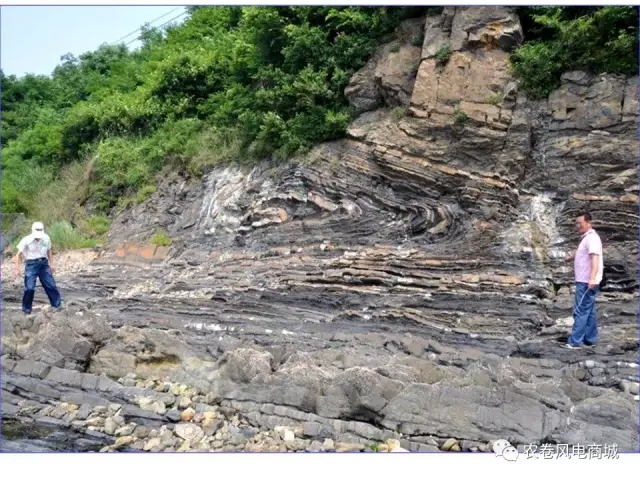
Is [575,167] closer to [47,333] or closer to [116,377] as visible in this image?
[116,377]

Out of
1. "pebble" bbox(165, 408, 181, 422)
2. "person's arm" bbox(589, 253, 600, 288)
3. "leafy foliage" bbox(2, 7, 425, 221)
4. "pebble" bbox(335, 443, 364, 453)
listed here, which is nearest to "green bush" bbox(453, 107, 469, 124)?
"leafy foliage" bbox(2, 7, 425, 221)

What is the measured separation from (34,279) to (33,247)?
40cm

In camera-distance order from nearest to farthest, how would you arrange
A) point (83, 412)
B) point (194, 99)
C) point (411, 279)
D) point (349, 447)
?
point (349, 447)
point (83, 412)
point (411, 279)
point (194, 99)

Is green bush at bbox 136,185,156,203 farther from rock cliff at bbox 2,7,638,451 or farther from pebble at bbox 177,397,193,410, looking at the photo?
pebble at bbox 177,397,193,410

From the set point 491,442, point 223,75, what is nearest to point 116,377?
point 491,442

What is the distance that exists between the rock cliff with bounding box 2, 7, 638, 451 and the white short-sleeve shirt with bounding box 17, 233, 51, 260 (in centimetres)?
80

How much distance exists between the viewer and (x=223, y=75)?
14016 mm

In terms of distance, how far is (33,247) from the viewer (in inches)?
292

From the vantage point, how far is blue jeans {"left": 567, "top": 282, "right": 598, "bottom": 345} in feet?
19.4

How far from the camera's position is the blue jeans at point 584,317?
19.4ft

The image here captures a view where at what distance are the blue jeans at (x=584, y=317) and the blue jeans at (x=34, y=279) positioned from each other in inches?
236

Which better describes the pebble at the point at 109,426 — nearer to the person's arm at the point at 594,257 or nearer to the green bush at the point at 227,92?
the person's arm at the point at 594,257

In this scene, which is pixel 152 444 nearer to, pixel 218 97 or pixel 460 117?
pixel 460 117

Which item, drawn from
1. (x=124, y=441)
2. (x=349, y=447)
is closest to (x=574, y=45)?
(x=349, y=447)
